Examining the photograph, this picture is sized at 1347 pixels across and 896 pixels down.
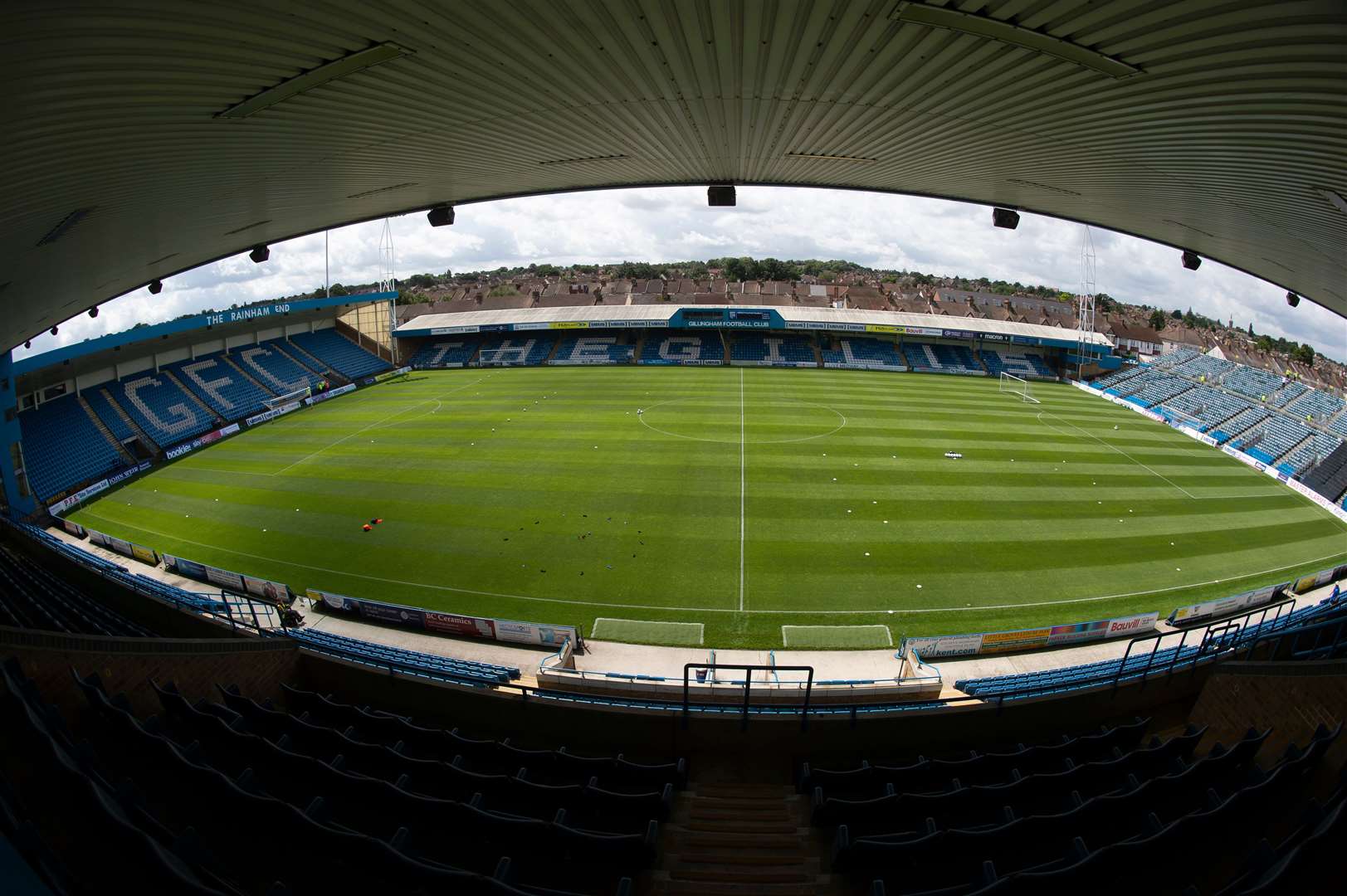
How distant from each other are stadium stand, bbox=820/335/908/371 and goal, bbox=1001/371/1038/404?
319 inches

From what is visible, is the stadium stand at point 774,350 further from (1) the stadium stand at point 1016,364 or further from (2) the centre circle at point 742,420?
(1) the stadium stand at point 1016,364

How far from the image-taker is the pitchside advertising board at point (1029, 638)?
14586 mm

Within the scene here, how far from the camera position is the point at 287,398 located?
40.1 metres

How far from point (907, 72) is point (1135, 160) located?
3.92 meters

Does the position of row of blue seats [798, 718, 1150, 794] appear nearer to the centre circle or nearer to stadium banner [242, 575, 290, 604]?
stadium banner [242, 575, 290, 604]

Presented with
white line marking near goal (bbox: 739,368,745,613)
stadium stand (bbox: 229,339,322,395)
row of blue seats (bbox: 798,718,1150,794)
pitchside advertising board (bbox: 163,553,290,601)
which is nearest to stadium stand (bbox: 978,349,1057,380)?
white line marking near goal (bbox: 739,368,745,613)

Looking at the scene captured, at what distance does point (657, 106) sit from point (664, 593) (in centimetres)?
1335

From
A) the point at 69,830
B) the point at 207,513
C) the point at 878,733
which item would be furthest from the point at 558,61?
the point at 207,513

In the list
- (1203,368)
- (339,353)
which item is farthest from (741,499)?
(1203,368)

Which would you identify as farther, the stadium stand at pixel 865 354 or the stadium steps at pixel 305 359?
the stadium stand at pixel 865 354

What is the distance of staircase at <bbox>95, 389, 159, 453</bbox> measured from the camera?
3181 centimetres

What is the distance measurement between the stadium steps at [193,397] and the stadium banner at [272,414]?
→ 5.04 ft

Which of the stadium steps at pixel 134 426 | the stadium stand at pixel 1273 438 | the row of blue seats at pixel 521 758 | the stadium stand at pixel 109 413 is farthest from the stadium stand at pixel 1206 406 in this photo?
the stadium stand at pixel 109 413

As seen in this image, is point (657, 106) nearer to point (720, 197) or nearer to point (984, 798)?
point (720, 197)
